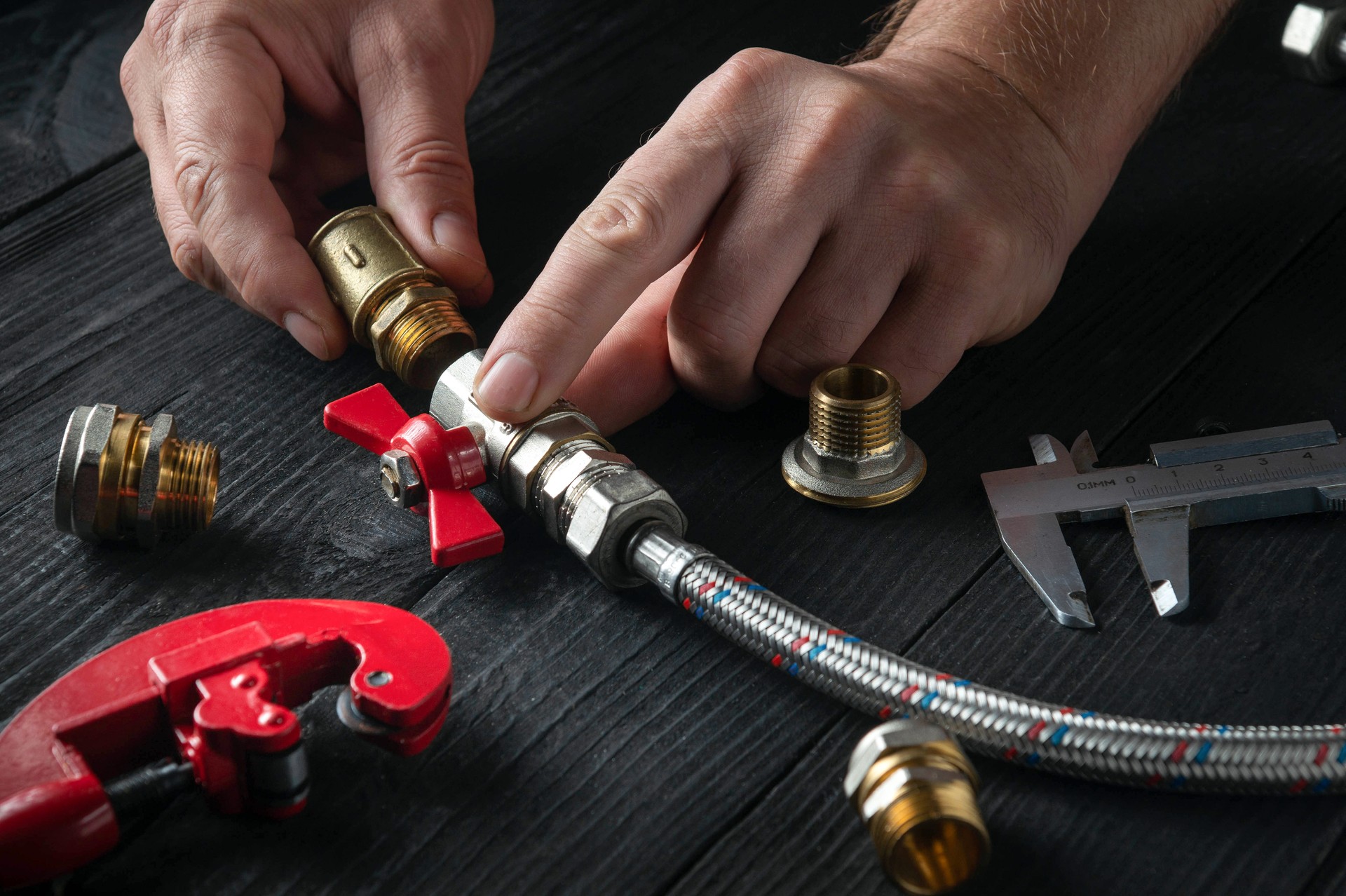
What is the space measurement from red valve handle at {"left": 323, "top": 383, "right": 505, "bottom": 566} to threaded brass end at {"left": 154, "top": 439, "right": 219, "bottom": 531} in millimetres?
110

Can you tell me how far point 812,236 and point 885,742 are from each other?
47 cm

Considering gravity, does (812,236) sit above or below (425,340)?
above

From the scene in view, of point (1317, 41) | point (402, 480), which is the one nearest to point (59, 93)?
point (402, 480)

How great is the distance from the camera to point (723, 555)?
2.97 feet

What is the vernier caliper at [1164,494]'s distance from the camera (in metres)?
0.87

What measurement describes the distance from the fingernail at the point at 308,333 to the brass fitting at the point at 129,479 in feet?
0.64

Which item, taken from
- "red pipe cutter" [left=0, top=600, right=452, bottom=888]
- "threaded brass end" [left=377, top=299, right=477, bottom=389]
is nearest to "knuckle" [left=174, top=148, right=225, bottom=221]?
"threaded brass end" [left=377, top=299, right=477, bottom=389]

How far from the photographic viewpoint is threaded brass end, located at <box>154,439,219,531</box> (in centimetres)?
89

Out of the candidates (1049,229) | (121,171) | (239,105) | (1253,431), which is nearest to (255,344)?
(239,105)

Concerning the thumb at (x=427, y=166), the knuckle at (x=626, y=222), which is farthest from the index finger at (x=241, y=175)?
the knuckle at (x=626, y=222)

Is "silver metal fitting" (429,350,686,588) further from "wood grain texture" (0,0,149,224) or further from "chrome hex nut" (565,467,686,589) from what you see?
"wood grain texture" (0,0,149,224)

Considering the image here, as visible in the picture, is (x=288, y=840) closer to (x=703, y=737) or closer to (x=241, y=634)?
(x=241, y=634)

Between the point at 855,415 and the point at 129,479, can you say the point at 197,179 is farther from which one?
the point at 855,415

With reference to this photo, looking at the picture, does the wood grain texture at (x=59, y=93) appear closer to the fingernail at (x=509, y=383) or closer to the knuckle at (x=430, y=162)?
the knuckle at (x=430, y=162)
